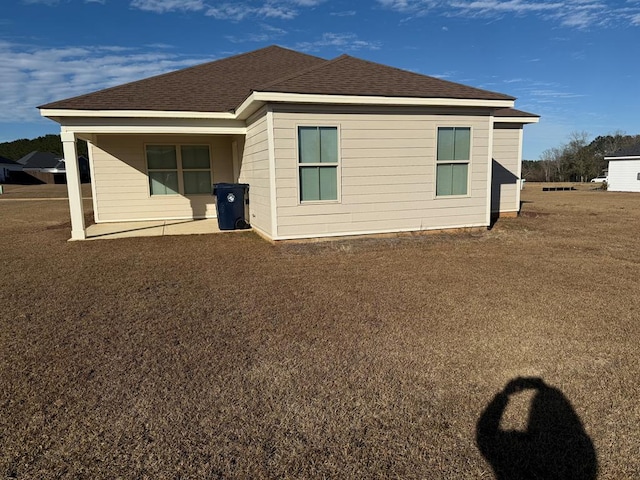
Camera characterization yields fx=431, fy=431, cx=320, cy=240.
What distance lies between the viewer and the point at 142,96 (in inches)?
404

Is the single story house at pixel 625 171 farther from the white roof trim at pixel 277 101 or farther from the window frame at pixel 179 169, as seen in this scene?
the window frame at pixel 179 169

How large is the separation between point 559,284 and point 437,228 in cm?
394

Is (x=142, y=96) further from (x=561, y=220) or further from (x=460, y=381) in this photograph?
(x=561, y=220)

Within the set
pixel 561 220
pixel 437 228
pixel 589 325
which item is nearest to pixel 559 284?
pixel 589 325

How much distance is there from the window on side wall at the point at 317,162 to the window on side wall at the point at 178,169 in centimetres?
493

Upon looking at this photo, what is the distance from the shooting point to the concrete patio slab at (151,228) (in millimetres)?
10133

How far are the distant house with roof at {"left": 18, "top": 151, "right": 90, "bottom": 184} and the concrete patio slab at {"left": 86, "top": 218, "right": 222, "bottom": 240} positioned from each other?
50.4m

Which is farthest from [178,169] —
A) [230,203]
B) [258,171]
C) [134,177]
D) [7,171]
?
[7,171]

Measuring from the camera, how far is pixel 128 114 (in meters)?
9.43

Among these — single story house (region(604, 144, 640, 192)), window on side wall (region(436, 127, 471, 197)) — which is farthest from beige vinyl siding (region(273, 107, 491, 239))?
single story house (region(604, 144, 640, 192))

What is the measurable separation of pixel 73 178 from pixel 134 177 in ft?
9.49

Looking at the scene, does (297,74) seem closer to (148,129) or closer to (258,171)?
(258,171)

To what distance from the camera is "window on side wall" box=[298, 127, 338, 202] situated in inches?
330

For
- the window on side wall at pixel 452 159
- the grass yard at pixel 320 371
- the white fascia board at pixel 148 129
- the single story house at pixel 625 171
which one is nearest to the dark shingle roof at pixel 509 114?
the window on side wall at pixel 452 159
